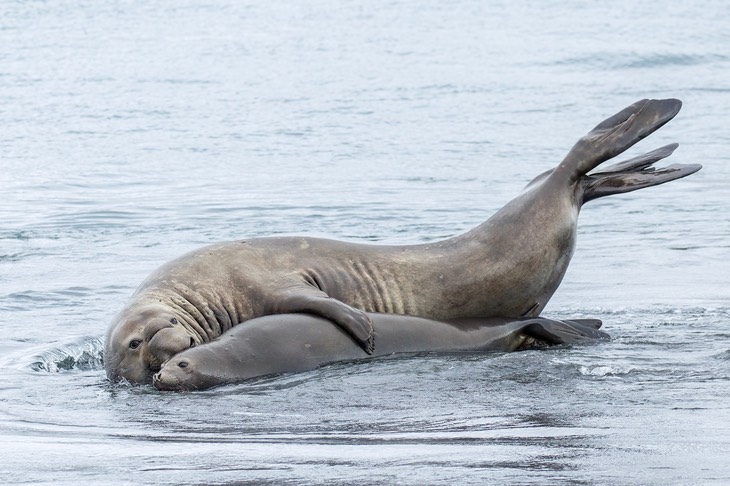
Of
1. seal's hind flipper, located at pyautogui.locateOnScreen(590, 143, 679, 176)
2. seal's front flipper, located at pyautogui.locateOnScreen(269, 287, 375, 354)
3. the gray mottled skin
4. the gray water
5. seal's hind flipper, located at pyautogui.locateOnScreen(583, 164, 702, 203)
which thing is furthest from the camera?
seal's hind flipper, located at pyautogui.locateOnScreen(590, 143, 679, 176)

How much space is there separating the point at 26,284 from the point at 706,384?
5.73 meters

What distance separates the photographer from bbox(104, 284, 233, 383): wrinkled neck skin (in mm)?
6949

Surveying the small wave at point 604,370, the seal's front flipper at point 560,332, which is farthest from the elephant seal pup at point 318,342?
the small wave at point 604,370

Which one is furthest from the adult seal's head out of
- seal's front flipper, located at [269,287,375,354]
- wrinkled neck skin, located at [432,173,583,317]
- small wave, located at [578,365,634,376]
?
small wave, located at [578,365,634,376]

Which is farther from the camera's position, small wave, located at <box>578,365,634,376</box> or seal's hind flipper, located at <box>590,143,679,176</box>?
seal's hind flipper, located at <box>590,143,679,176</box>

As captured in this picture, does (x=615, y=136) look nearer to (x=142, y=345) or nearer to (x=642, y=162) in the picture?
(x=642, y=162)

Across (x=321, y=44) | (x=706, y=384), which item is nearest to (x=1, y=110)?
(x=321, y=44)

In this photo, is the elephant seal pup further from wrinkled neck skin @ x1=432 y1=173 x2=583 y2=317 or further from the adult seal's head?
wrinkled neck skin @ x1=432 y1=173 x2=583 y2=317

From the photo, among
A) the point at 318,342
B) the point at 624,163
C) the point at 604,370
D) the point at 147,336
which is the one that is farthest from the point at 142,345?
the point at 624,163

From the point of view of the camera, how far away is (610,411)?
18.9 ft

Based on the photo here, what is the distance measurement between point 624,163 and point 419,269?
1.55m

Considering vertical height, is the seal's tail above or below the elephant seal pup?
above

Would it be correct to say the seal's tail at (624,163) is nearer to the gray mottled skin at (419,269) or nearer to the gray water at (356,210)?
the gray mottled skin at (419,269)

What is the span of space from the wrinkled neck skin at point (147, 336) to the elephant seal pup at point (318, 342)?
127mm
